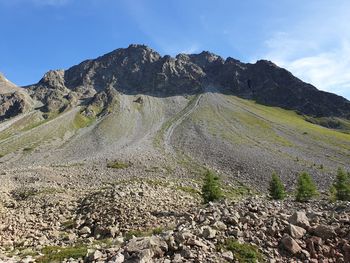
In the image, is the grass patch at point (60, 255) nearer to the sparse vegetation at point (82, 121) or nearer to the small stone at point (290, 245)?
the small stone at point (290, 245)

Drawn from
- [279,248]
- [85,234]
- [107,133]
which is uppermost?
[279,248]

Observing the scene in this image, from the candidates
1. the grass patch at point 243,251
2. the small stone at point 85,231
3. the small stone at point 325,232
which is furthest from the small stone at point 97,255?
the small stone at point 85,231

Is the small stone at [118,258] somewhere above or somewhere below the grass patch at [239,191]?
above

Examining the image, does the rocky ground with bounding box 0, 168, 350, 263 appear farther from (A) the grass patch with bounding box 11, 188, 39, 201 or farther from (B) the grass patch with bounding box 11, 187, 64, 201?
(A) the grass patch with bounding box 11, 188, 39, 201

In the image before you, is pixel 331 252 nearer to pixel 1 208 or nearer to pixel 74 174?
pixel 1 208

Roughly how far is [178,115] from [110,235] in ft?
508

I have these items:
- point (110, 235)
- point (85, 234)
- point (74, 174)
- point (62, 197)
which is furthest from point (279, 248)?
point (74, 174)

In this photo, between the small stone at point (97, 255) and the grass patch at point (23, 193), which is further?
the grass patch at point (23, 193)

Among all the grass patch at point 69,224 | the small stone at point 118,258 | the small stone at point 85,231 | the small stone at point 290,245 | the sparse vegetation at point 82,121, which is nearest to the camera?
the small stone at point 118,258

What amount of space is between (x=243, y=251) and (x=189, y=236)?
8.20 ft

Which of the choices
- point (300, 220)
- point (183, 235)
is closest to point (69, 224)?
point (183, 235)

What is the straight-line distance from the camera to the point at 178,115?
180875mm

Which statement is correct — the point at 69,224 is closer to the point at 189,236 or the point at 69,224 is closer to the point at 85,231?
the point at 85,231

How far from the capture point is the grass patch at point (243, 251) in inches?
675
